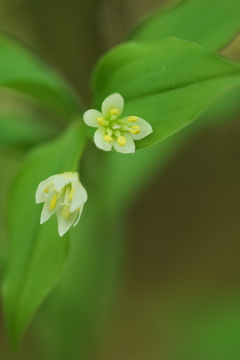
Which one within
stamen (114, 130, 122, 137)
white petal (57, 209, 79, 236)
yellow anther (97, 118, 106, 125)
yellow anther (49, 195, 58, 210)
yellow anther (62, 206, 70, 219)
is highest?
yellow anther (97, 118, 106, 125)

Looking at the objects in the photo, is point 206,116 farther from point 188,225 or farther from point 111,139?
point 188,225

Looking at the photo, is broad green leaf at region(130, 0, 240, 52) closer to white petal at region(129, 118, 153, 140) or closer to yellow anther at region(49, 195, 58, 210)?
white petal at region(129, 118, 153, 140)

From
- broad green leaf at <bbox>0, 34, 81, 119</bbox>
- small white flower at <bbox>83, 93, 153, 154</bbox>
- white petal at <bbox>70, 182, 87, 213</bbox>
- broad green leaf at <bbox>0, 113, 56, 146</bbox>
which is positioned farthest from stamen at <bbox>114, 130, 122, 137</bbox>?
broad green leaf at <bbox>0, 113, 56, 146</bbox>

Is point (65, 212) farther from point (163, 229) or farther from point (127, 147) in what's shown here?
point (163, 229)

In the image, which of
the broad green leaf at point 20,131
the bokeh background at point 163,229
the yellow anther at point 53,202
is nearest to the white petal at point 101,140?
the yellow anther at point 53,202

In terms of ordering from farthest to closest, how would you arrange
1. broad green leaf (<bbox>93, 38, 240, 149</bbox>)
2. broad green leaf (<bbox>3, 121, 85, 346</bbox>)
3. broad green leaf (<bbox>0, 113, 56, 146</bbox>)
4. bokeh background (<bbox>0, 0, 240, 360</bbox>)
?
bokeh background (<bbox>0, 0, 240, 360</bbox>), broad green leaf (<bbox>0, 113, 56, 146</bbox>), broad green leaf (<bbox>3, 121, 85, 346</bbox>), broad green leaf (<bbox>93, 38, 240, 149</bbox>)

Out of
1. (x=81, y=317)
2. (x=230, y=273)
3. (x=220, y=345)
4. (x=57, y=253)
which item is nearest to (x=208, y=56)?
(x=57, y=253)
